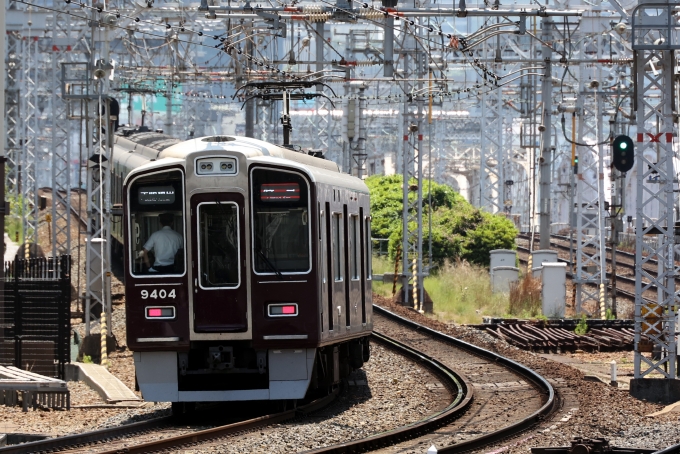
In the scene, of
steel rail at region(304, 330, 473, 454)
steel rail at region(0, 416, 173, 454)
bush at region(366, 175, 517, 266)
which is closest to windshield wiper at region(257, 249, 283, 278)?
steel rail at region(0, 416, 173, 454)

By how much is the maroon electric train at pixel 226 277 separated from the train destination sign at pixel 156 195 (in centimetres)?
1

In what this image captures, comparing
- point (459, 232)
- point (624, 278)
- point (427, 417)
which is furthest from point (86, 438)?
point (459, 232)

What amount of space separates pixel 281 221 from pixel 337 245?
134 centimetres

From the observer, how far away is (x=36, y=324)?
18547mm

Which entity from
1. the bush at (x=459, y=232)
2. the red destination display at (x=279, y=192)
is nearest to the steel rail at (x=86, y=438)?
the red destination display at (x=279, y=192)

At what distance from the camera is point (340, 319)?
46.2 ft

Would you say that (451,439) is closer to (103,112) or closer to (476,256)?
(103,112)

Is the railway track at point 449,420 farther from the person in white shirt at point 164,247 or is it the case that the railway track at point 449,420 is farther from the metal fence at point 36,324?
the metal fence at point 36,324

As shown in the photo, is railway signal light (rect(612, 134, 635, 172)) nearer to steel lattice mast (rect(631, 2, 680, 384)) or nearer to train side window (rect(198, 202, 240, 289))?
steel lattice mast (rect(631, 2, 680, 384))

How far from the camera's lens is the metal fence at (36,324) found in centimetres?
1802

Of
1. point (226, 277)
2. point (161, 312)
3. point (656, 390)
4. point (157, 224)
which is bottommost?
point (656, 390)

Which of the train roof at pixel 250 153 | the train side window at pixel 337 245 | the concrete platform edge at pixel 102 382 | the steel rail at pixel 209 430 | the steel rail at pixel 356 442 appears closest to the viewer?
the steel rail at pixel 209 430

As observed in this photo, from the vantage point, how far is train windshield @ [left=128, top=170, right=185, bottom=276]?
504 inches

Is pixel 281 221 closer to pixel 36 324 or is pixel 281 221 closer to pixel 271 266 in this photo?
pixel 271 266
